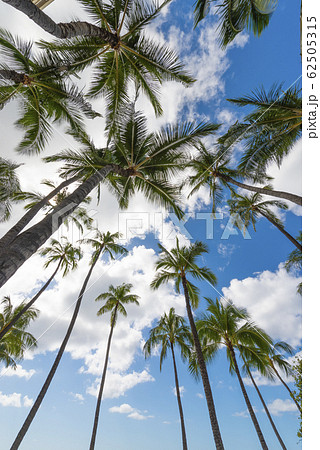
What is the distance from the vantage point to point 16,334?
15.7 metres

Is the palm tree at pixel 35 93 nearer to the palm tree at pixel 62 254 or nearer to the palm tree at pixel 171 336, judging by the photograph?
the palm tree at pixel 62 254

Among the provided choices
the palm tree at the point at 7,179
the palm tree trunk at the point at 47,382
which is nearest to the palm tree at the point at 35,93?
the palm tree at the point at 7,179

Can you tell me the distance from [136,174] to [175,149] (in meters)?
1.86

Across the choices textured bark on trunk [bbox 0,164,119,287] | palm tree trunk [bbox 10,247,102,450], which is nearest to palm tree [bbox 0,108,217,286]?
textured bark on trunk [bbox 0,164,119,287]

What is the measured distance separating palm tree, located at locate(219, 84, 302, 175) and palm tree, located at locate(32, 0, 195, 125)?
2521 mm

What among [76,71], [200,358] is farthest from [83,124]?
[200,358]

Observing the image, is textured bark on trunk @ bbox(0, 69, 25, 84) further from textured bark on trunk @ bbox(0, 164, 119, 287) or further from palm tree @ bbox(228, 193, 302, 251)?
palm tree @ bbox(228, 193, 302, 251)

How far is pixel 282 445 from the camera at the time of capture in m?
16.2

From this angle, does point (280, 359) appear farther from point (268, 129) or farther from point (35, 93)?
point (35, 93)

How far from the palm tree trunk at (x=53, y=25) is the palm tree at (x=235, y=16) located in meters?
2.62

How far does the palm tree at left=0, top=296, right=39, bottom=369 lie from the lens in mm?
15516

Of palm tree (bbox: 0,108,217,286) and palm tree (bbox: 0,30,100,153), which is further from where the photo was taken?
palm tree (bbox: 0,108,217,286)

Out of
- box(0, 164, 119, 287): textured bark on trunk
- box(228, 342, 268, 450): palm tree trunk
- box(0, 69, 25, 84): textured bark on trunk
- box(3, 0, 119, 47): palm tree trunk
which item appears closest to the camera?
box(0, 164, 119, 287): textured bark on trunk
